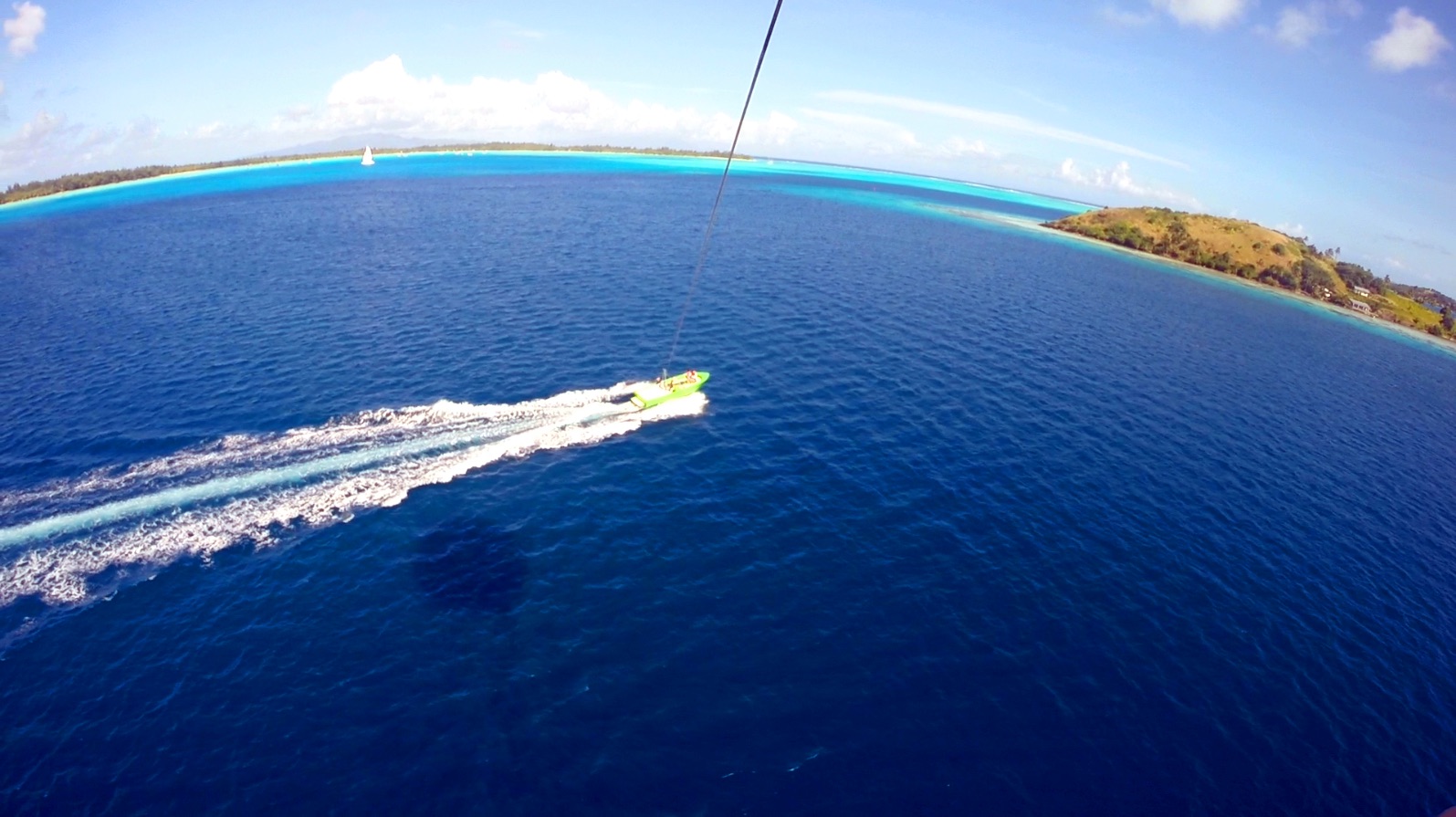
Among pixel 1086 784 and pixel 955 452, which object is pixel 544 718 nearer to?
pixel 1086 784

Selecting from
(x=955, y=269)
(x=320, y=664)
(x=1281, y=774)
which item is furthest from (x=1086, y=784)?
(x=955, y=269)

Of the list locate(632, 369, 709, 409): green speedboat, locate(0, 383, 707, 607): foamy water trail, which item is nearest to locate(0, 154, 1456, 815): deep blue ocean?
locate(0, 383, 707, 607): foamy water trail

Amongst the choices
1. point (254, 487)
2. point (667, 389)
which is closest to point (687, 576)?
point (667, 389)

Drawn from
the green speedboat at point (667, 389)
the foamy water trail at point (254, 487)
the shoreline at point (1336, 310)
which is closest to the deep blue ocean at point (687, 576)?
the foamy water trail at point (254, 487)

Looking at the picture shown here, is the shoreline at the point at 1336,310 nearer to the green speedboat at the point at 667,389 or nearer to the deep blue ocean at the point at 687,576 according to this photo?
the deep blue ocean at the point at 687,576

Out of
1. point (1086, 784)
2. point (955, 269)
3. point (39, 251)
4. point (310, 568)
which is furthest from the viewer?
point (955, 269)

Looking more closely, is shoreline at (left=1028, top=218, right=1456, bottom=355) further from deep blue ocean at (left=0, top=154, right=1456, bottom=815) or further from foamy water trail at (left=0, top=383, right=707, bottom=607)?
foamy water trail at (left=0, top=383, right=707, bottom=607)
